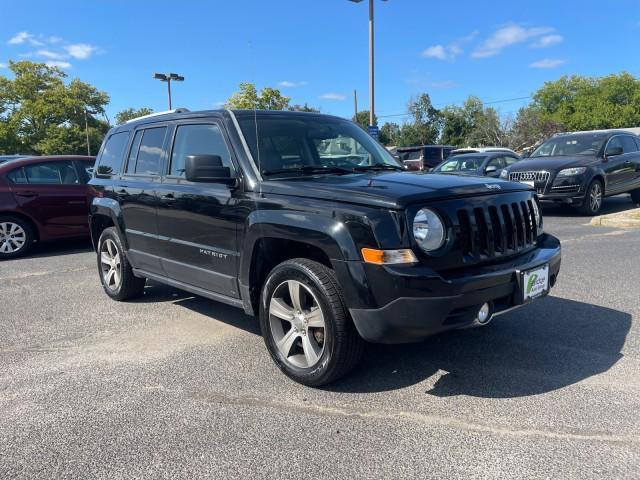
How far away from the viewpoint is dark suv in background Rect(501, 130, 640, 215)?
10.7m

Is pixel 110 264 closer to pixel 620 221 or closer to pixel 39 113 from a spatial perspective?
pixel 620 221

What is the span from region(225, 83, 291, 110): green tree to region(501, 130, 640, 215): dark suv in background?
86.2 feet

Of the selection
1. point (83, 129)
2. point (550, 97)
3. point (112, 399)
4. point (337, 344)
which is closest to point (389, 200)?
point (337, 344)

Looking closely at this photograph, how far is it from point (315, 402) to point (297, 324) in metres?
0.51

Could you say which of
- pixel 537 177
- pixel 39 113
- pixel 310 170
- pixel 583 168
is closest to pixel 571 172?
pixel 583 168

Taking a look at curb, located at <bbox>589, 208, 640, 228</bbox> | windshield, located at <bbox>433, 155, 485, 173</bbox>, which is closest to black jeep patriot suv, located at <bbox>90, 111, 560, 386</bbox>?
curb, located at <bbox>589, 208, 640, 228</bbox>

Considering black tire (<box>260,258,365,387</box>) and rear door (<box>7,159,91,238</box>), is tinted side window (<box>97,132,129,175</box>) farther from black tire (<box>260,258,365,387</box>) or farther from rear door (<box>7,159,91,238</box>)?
rear door (<box>7,159,91,238</box>)

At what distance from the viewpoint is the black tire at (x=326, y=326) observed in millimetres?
3139

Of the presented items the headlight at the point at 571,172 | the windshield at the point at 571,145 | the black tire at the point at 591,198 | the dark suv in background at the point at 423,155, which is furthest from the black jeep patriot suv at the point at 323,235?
the dark suv in background at the point at 423,155

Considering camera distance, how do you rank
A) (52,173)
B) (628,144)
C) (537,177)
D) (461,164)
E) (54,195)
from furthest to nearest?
(461,164) → (628,144) → (537,177) → (52,173) → (54,195)

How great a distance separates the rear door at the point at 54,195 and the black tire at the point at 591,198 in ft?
31.2

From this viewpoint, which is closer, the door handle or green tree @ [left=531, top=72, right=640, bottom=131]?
the door handle

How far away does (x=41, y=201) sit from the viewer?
853 centimetres

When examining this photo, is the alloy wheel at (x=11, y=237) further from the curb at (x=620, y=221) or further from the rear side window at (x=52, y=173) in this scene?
the curb at (x=620, y=221)
